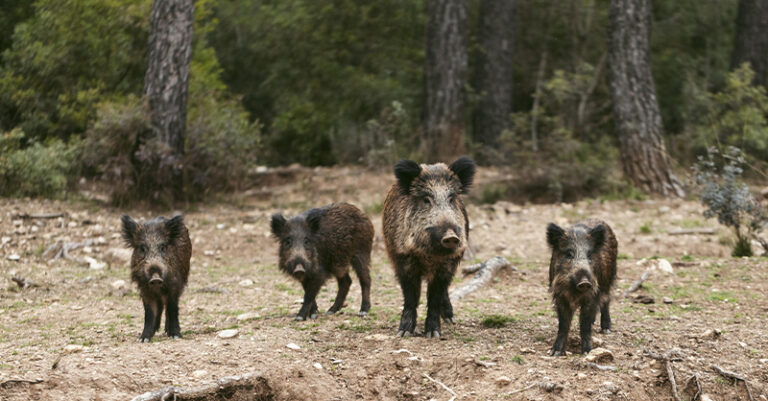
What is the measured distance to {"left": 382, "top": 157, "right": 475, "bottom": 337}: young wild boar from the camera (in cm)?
668

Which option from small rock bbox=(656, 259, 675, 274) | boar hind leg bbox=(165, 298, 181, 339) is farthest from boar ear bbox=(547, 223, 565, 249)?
small rock bbox=(656, 259, 675, 274)

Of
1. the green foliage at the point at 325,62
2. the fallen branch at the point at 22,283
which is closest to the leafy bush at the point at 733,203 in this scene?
the fallen branch at the point at 22,283

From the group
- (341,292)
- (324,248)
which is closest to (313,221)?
Result: (324,248)

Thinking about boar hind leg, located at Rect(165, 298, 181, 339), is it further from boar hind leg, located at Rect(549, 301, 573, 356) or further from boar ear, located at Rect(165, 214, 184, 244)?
boar hind leg, located at Rect(549, 301, 573, 356)

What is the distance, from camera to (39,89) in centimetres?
1552

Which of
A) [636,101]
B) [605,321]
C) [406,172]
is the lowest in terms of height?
[605,321]

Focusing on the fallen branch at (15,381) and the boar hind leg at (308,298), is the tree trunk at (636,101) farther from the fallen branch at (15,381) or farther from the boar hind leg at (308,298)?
the fallen branch at (15,381)

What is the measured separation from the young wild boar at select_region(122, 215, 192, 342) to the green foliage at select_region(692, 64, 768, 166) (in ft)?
41.4

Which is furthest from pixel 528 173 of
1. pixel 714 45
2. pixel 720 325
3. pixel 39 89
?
pixel 714 45

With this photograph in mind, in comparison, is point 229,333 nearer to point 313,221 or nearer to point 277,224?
point 277,224

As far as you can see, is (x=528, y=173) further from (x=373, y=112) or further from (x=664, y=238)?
(x=373, y=112)

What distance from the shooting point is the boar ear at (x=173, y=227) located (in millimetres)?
6953

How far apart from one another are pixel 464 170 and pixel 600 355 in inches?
81.3

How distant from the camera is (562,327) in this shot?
6.25 metres
